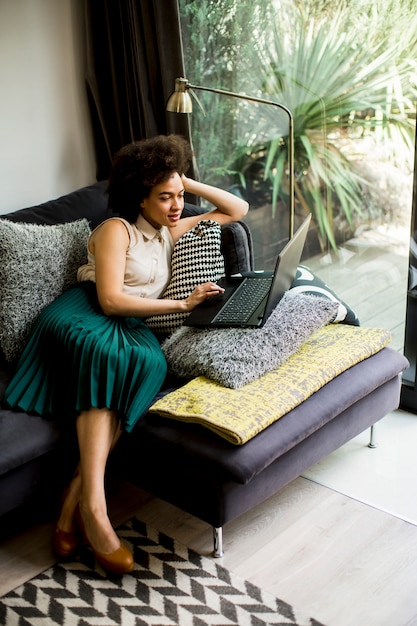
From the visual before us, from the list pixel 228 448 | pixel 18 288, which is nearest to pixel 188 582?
pixel 228 448

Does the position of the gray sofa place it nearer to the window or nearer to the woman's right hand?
the woman's right hand

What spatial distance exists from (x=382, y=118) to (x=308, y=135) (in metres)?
0.37

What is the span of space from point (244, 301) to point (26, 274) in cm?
76

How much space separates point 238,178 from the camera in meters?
3.38

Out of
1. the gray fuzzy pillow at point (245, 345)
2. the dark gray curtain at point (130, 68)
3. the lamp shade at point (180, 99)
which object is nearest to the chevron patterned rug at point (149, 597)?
the gray fuzzy pillow at point (245, 345)

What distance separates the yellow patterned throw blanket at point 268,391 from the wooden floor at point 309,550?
411 millimetres

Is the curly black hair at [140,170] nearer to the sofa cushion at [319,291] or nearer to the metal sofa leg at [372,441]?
the sofa cushion at [319,291]

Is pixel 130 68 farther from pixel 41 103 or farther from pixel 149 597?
pixel 149 597

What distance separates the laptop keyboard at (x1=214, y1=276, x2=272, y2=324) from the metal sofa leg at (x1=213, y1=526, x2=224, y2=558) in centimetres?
66

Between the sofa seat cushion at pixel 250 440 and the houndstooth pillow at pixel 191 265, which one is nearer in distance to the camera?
the sofa seat cushion at pixel 250 440

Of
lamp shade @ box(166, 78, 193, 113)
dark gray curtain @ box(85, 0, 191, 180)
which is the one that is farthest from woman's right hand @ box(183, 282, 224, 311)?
dark gray curtain @ box(85, 0, 191, 180)

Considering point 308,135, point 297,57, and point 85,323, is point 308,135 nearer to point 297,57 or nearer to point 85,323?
point 297,57

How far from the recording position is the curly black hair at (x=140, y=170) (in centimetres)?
251

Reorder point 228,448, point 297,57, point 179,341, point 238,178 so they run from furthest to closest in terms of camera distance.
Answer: point 238,178, point 297,57, point 179,341, point 228,448
